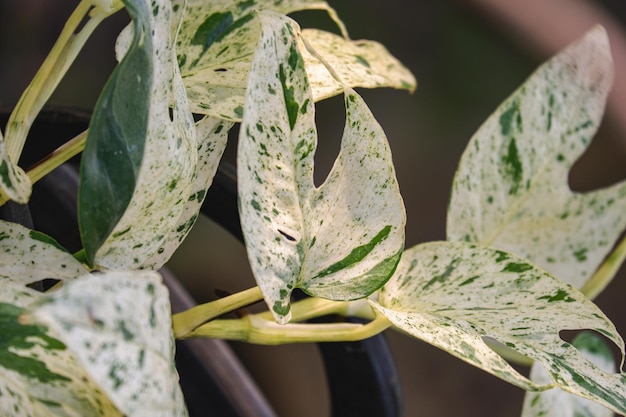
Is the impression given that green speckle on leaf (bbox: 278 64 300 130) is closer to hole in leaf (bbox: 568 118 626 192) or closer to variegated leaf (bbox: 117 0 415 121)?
variegated leaf (bbox: 117 0 415 121)

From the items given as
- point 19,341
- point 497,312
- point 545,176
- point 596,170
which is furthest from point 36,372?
point 596,170

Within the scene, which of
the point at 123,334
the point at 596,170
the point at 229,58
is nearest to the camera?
the point at 123,334

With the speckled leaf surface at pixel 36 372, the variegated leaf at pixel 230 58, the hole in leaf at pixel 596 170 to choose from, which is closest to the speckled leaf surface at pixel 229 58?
the variegated leaf at pixel 230 58

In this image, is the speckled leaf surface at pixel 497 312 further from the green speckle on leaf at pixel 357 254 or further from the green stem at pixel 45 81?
the green stem at pixel 45 81

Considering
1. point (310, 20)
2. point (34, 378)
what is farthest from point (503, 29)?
point (34, 378)

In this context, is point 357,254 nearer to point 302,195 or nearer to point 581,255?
point 302,195

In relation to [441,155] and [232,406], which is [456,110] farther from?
[232,406]
